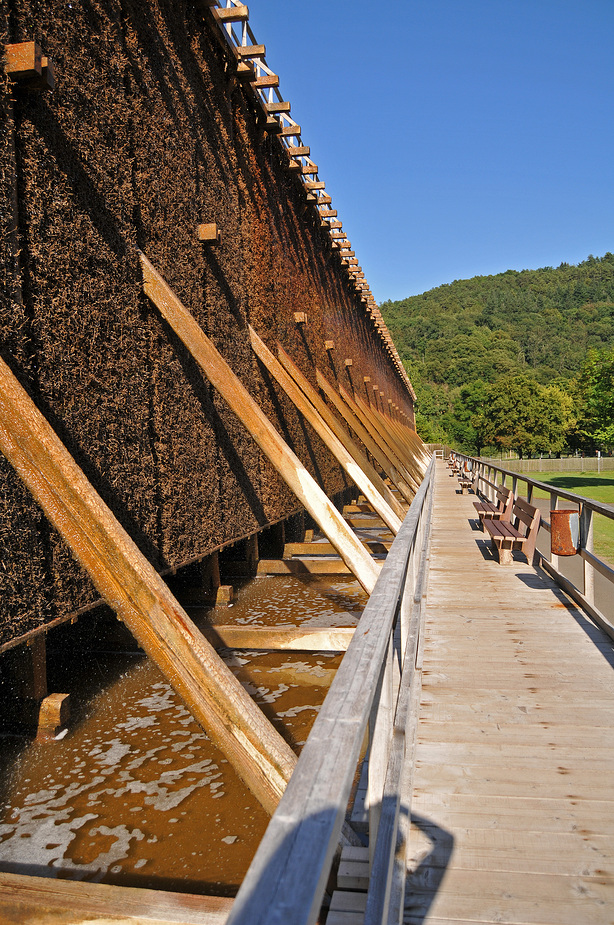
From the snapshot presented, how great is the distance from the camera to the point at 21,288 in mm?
3463

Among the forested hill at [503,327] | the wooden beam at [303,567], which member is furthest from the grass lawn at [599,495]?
the forested hill at [503,327]

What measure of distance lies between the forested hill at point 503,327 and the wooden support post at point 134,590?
93648mm

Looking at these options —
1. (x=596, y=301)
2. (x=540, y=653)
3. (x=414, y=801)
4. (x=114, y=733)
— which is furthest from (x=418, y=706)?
(x=596, y=301)

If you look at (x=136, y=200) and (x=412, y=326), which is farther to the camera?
(x=412, y=326)

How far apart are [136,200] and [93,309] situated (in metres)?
1.17

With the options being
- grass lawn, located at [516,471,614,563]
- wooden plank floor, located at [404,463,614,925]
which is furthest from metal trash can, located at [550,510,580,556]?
grass lawn, located at [516,471,614,563]

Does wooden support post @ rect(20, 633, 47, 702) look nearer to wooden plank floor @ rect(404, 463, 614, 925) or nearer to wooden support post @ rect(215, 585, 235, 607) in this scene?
wooden plank floor @ rect(404, 463, 614, 925)

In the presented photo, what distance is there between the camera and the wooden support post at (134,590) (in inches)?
107

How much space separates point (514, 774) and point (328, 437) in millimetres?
4483

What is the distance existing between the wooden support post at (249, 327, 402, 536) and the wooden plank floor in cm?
138

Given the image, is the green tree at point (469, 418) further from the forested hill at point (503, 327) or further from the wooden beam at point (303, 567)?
the wooden beam at point (303, 567)

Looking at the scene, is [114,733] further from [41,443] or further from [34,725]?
[41,443]

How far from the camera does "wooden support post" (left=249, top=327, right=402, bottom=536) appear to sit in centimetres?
661

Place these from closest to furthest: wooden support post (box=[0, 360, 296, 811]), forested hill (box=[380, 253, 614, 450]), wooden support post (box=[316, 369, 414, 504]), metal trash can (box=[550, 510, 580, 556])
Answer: wooden support post (box=[0, 360, 296, 811]) → metal trash can (box=[550, 510, 580, 556]) → wooden support post (box=[316, 369, 414, 504]) → forested hill (box=[380, 253, 614, 450])
